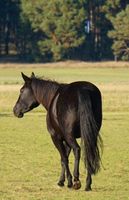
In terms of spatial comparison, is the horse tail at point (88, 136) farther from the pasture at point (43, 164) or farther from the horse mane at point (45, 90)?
the horse mane at point (45, 90)

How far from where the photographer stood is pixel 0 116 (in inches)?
938

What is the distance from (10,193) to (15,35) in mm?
86744

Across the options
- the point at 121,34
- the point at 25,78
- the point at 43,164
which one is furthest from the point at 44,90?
the point at 121,34

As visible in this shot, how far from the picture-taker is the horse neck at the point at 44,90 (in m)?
9.31

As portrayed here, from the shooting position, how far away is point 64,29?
8625 cm

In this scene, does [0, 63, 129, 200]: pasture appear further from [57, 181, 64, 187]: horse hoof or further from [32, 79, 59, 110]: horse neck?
[32, 79, 59, 110]: horse neck

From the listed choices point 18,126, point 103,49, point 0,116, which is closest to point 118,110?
point 0,116

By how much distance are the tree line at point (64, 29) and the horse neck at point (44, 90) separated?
Result: 76.3m

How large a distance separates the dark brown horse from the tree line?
76.3 meters

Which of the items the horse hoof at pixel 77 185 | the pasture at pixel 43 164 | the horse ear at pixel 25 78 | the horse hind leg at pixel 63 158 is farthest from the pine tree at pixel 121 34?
the horse hoof at pixel 77 185

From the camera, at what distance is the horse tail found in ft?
28.3

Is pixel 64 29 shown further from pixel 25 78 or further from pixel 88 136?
pixel 88 136

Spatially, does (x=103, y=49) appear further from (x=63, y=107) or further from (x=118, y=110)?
(x=63, y=107)

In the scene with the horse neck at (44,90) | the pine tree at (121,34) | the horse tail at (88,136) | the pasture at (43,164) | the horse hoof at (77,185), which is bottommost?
A: the pine tree at (121,34)
